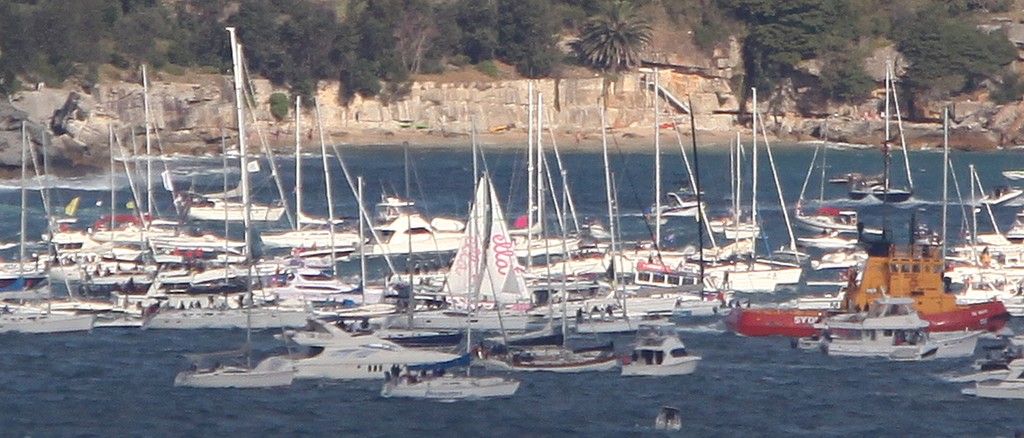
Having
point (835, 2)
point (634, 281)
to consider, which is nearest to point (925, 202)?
point (634, 281)

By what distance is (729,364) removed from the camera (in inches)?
1585

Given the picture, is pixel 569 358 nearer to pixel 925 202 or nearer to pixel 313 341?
pixel 313 341

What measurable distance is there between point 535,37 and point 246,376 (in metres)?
76.6

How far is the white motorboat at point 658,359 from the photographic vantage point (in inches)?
1517

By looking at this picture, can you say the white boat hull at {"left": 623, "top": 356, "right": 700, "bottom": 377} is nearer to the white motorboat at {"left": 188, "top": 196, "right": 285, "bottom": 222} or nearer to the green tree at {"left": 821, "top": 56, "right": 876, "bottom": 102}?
the white motorboat at {"left": 188, "top": 196, "right": 285, "bottom": 222}

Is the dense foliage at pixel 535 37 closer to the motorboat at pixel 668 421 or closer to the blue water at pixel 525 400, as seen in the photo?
the blue water at pixel 525 400

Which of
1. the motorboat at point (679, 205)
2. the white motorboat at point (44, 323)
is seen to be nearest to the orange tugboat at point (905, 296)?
the white motorboat at point (44, 323)

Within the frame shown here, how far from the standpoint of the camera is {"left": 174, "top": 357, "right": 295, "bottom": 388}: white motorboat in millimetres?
37062

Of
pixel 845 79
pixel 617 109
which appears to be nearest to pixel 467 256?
pixel 617 109

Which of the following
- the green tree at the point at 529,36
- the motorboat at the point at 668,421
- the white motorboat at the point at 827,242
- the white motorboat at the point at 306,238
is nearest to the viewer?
the motorboat at the point at 668,421

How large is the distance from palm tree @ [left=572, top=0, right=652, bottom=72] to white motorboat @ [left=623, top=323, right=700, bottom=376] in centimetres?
7541

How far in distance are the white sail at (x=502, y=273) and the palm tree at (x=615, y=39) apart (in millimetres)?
70087

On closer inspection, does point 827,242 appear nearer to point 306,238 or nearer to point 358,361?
point 306,238

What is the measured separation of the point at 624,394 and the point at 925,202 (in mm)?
44337
